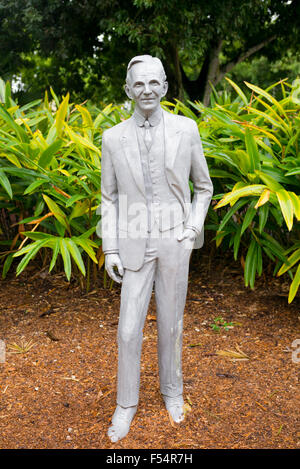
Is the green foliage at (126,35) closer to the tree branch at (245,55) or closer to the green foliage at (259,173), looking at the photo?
the tree branch at (245,55)

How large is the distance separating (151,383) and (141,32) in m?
6.10

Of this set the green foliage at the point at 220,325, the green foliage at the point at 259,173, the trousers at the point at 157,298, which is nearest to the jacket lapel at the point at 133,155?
the trousers at the point at 157,298

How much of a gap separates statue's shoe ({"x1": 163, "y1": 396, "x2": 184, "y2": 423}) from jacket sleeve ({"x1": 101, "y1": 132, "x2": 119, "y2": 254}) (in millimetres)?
882

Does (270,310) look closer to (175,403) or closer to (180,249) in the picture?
(175,403)

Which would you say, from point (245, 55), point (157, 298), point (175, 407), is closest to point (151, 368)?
point (175, 407)

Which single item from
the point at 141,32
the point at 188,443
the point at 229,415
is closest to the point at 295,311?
the point at 229,415

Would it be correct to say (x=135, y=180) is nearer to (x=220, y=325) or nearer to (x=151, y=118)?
(x=151, y=118)

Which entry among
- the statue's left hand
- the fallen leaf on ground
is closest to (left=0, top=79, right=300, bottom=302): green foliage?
the fallen leaf on ground

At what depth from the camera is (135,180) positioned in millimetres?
2070

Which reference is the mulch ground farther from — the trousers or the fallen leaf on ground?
the trousers

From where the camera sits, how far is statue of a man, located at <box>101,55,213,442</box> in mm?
2059

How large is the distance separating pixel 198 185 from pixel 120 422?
4.14 feet
